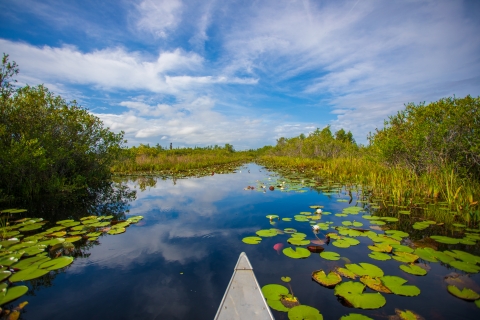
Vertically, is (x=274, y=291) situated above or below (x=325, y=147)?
below

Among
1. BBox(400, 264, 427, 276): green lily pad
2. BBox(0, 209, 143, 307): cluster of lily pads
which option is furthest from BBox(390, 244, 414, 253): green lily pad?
BBox(0, 209, 143, 307): cluster of lily pads

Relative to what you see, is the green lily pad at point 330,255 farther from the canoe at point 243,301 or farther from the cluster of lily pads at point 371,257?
the canoe at point 243,301

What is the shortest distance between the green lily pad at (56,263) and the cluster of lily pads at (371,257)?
99.8 inches

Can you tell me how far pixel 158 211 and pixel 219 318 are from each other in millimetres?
4694

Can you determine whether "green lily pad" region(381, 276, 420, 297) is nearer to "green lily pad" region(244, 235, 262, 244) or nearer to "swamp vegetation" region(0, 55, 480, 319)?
"swamp vegetation" region(0, 55, 480, 319)

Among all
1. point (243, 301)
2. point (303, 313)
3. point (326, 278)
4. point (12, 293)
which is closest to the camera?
point (243, 301)

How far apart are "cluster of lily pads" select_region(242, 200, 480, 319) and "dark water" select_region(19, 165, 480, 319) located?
0.09m

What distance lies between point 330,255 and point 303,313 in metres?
1.31

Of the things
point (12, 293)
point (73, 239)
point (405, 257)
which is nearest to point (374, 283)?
point (405, 257)

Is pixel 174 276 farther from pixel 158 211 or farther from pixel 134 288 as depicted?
pixel 158 211

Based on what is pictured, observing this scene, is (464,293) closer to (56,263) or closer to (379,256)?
(379,256)

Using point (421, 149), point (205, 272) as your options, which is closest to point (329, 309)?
point (205, 272)

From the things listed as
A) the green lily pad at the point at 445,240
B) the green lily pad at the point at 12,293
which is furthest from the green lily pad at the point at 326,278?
the green lily pad at the point at 12,293

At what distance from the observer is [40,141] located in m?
6.38
